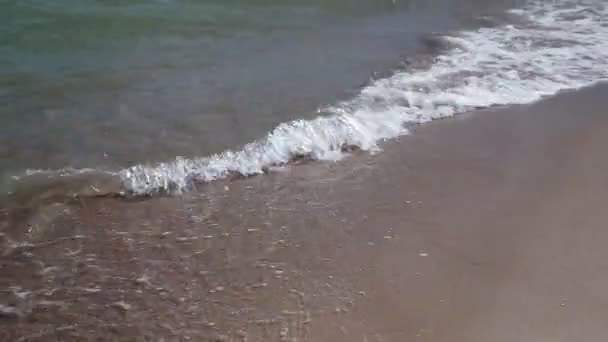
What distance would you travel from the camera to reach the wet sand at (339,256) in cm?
314

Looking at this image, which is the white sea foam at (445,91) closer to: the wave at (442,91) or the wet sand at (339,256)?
the wave at (442,91)

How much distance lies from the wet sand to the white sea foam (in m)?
0.24

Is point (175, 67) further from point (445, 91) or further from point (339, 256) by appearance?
point (339, 256)

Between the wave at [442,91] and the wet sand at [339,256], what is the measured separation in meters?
0.22

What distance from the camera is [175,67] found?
6.27 meters

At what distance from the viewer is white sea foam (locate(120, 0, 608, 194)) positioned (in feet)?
15.3

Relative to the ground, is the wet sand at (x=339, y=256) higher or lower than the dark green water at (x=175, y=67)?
lower

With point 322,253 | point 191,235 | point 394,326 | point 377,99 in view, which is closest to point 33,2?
point 377,99

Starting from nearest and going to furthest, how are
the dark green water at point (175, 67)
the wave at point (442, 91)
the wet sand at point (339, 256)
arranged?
the wet sand at point (339, 256) → the wave at point (442, 91) → the dark green water at point (175, 67)

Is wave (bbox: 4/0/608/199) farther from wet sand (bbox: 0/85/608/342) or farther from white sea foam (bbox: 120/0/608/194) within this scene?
wet sand (bbox: 0/85/608/342)

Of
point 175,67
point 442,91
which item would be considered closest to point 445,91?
point 442,91

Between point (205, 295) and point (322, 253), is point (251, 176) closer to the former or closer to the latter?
point (322, 253)

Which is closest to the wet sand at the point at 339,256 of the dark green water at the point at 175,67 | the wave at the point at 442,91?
the wave at the point at 442,91

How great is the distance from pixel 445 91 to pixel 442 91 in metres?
0.03
